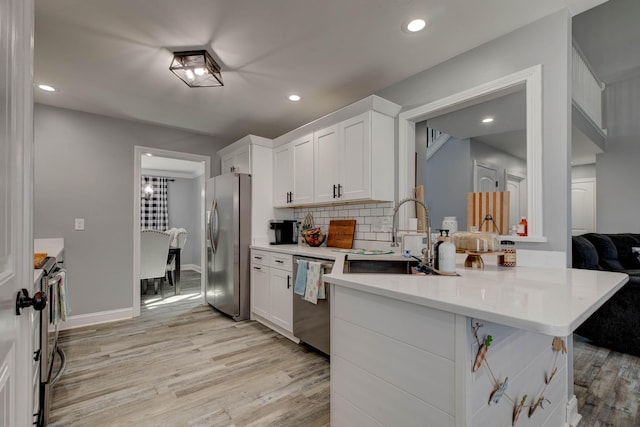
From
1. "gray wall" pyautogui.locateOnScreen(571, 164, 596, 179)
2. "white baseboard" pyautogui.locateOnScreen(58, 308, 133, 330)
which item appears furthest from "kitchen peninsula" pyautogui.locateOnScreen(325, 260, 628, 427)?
"gray wall" pyautogui.locateOnScreen(571, 164, 596, 179)

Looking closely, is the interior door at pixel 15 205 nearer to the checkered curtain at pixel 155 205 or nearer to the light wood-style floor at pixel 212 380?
the light wood-style floor at pixel 212 380

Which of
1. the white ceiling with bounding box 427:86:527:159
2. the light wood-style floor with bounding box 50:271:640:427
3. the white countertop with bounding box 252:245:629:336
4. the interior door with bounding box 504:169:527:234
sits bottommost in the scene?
the light wood-style floor with bounding box 50:271:640:427

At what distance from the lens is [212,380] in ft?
7.29

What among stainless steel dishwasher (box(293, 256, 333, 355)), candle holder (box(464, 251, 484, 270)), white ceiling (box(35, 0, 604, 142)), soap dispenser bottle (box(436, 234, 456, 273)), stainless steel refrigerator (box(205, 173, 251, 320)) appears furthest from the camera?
stainless steel refrigerator (box(205, 173, 251, 320))

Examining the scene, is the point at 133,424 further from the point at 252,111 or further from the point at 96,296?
the point at 252,111

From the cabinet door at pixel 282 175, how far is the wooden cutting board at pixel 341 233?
0.67 meters

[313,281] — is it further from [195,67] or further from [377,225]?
[195,67]

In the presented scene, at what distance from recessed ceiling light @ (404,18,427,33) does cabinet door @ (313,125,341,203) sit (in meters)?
1.09

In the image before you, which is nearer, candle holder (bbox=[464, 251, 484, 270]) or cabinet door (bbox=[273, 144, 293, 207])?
candle holder (bbox=[464, 251, 484, 270])

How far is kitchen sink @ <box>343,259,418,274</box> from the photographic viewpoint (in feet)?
5.98

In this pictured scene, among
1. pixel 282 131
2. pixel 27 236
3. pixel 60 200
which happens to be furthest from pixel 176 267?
pixel 27 236

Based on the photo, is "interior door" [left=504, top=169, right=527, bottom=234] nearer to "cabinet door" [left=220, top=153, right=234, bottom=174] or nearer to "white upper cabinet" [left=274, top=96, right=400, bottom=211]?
"white upper cabinet" [left=274, top=96, right=400, bottom=211]

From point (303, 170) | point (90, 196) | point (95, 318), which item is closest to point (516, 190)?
point (303, 170)

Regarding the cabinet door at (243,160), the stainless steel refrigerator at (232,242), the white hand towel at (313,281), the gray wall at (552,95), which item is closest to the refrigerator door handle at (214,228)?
the stainless steel refrigerator at (232,242)
